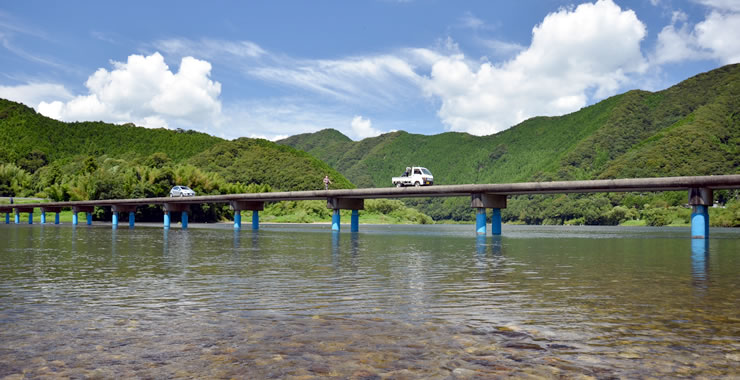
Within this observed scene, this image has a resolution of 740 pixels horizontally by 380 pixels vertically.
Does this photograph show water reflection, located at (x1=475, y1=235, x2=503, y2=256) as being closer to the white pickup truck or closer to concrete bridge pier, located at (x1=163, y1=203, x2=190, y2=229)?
the white pickup truck

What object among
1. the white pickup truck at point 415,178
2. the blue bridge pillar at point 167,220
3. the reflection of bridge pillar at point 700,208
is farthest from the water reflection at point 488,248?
the blue bridge pillar at point 167,220

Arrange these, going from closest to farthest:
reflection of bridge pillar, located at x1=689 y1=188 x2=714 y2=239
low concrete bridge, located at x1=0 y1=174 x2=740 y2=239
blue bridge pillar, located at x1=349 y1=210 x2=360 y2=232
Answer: low concrete bridge, located at x1=0 y1=174 x2=740 y2=239
reflection of bridge pillar, located at x1=689 y1=188 x2=714 y2=239
blue bridge pillar, located at x1=349 y1=210 x2=360 y2=232

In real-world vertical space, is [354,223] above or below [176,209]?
below

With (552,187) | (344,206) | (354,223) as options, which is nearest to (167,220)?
(344,206)

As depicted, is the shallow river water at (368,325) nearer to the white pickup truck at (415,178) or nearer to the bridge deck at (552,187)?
the bridge deck at (552,187)

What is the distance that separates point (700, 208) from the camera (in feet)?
198

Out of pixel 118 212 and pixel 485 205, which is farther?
pixel 118 212

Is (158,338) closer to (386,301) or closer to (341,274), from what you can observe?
(386,301)

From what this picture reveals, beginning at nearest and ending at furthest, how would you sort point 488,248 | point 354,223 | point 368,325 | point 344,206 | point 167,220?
point 368,325, point 488,248, point 344,206, point 354,223, point 167,220

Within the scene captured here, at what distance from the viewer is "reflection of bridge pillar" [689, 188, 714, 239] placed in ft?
194

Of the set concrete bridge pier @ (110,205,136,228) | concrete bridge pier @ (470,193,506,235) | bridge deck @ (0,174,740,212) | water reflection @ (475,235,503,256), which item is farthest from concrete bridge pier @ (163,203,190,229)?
water reflection @ (475,235,503,256)

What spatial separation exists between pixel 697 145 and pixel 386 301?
655 ft

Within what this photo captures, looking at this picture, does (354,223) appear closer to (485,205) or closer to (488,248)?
(485,205)

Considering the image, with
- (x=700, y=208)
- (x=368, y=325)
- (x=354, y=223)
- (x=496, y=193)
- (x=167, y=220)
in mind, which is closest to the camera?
(x=368, y=325)
